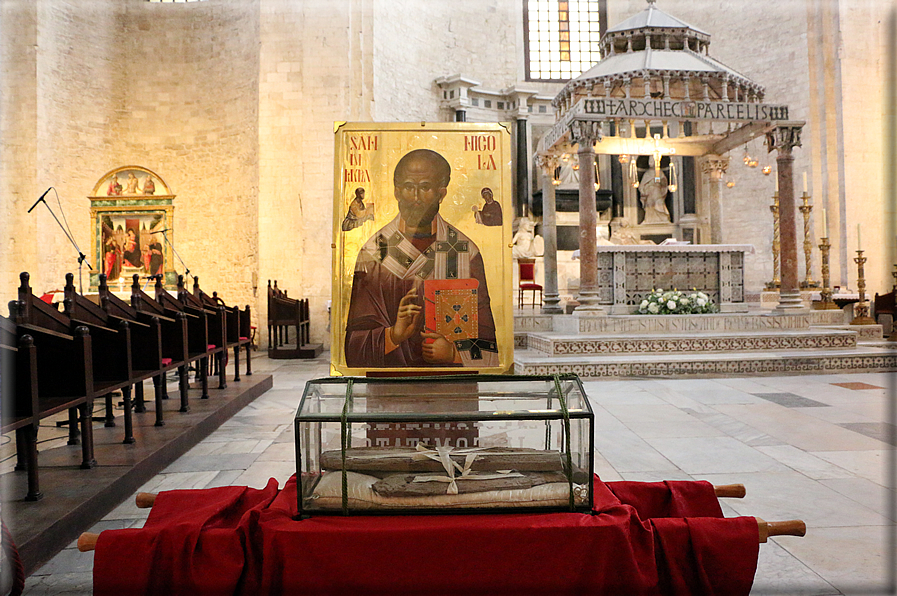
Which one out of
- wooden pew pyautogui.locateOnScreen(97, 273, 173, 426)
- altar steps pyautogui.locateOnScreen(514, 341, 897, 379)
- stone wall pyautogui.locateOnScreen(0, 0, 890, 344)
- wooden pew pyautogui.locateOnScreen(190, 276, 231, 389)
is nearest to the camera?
wooden pew pyautogui.locateOnScreen(97, 273, 173, 426)

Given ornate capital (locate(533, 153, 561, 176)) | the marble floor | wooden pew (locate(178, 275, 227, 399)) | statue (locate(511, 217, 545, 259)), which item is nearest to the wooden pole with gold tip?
the marble floor

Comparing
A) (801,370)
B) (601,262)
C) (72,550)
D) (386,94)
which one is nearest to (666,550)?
(72,550)

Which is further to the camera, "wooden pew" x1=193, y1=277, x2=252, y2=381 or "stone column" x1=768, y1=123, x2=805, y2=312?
"stone column" x1=768, y1=123, x2=805, y2=312

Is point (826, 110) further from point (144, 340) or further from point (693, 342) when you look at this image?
point (144, 340)

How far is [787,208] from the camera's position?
8.25 meters

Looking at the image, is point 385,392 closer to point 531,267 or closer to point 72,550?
point 72,550

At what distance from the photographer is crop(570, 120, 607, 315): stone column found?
314 inches

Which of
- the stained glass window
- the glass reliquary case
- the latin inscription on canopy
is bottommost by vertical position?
the glass reliquary case

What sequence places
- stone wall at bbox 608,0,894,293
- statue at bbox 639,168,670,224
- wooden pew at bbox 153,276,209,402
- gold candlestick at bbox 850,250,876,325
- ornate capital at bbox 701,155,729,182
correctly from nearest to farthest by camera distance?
wooden pew at bbox 153,276,209,402
gold candlestick at bbox 850,250,876,325
ornate capital at bbox 701,155,729,182
stone wall at bbox 608,0,894,293
statue at bbox 639,168,670,224

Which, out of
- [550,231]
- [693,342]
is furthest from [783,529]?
[550,231]

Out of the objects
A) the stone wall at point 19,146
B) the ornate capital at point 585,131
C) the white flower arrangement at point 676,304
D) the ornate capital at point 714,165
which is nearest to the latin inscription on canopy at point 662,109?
the ornate capital at point 585,131

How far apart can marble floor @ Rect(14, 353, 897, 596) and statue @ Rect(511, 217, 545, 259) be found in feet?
22.8

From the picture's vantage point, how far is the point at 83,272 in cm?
1225

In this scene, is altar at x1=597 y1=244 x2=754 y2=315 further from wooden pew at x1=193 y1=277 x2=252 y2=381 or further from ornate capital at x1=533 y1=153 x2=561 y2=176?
wooden pew at x1=193 y1=277 x2=252 y2=381
